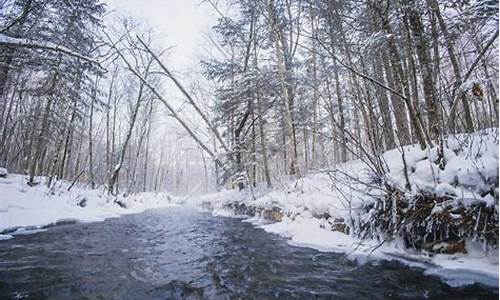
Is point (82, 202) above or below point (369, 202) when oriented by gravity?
below

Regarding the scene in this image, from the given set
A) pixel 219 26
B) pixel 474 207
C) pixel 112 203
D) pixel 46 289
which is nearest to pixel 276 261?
pixel 474 207

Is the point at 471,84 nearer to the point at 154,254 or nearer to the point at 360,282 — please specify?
the point at 360,282

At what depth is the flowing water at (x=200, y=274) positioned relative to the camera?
2.56m

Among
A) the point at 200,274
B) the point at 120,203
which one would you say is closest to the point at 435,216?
the point at 200,274

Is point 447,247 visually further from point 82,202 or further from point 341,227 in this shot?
point 82,202

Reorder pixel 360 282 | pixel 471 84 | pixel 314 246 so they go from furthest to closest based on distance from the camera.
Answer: pixel 314 246
pixel 360 282
pixel 471 84

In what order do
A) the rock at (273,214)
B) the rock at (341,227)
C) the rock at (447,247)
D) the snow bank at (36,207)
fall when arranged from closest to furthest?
the rock at (447,247)
the rock at (341,227)
the snow bank at (36,207)
the rock at (273,214)

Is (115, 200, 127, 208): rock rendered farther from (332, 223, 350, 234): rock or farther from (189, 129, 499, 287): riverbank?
(332, 223, 350, 234): rock

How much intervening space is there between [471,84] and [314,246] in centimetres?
322

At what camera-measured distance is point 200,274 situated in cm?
327

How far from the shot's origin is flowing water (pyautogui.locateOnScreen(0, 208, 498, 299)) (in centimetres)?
256

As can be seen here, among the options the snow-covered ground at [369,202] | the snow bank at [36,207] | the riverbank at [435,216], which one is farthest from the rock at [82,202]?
the riverbank at [435,216]

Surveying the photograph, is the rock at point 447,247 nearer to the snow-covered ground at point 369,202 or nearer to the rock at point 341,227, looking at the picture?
the snow-covered ground at point 369,202

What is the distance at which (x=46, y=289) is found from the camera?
2674 millimetres
